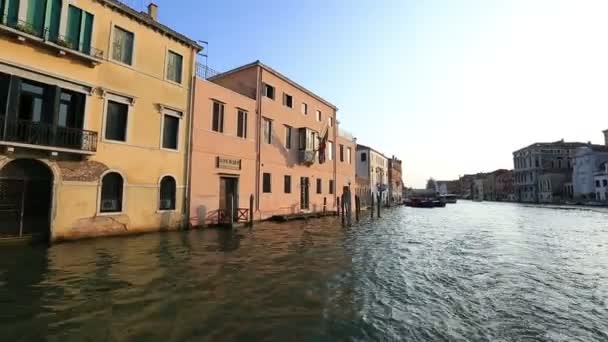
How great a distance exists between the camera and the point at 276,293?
625 cm

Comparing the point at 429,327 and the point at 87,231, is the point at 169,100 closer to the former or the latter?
the point at 87,231

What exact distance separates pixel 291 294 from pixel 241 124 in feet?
46.3

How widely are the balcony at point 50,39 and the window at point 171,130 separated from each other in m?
3.55

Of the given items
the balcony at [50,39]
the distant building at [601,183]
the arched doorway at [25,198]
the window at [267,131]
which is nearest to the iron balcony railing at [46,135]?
the arched doorway at [25,198]

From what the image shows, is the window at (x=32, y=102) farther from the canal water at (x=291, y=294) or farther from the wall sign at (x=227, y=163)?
the wall sign at (x=227, y=163)

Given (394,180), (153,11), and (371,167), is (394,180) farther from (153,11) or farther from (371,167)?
(153,11)

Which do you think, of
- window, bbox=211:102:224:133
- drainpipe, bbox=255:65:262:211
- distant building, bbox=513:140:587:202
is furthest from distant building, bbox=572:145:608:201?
window, bbox=211:102:224:133

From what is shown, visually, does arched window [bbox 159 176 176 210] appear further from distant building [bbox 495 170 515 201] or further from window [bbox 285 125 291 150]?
distant building [bbox 495 170 515 201]

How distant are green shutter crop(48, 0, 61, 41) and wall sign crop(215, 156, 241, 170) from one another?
8.36 metres

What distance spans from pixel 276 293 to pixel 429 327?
290 cm

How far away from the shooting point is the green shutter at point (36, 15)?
10492 millimetres

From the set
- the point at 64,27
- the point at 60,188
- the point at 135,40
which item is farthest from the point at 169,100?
the point at 60,188

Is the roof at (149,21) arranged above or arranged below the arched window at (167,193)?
above

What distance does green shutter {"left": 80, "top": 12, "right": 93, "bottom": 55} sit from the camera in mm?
11863
